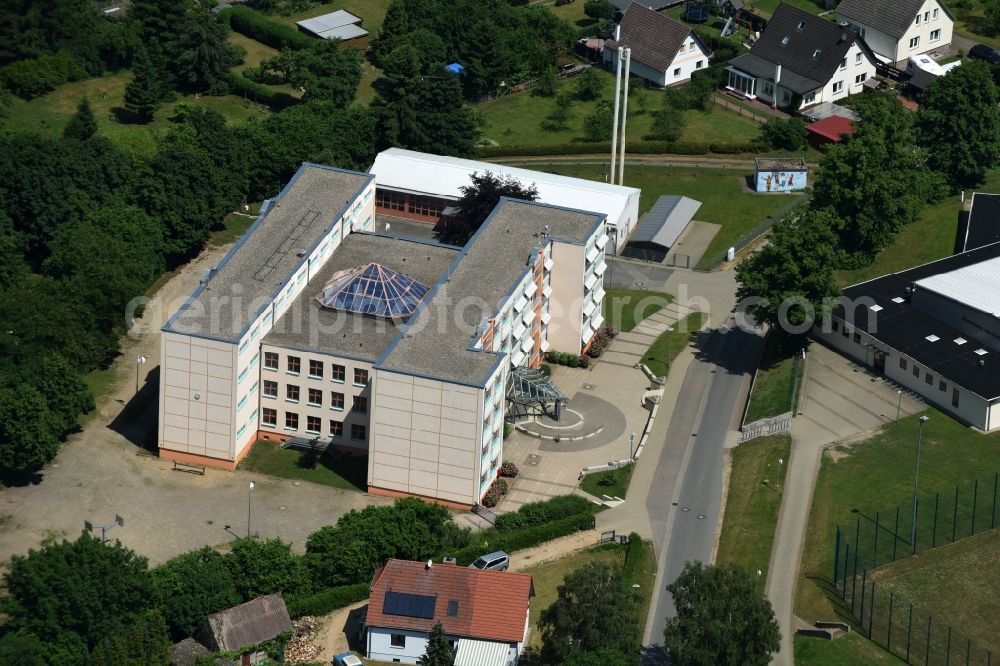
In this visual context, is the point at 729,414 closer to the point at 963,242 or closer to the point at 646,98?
the point at 963,242

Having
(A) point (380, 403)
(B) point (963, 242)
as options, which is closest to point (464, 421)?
(A) point (380, 403)

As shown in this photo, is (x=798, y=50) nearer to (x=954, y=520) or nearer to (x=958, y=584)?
(x=954, y=520)

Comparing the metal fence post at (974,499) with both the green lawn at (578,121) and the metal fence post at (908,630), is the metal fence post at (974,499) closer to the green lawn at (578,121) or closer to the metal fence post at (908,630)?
the metal fence post at (908,630)

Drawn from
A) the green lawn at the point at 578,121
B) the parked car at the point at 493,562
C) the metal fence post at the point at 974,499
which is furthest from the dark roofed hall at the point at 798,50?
the parked car at the point at 493,562

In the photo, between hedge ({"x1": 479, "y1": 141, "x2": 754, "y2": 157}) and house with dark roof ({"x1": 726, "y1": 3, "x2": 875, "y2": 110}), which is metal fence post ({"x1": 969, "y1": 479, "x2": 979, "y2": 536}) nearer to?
hedge ({"x1": 479, "y1": 141, "x2": 754, "y2": 157})

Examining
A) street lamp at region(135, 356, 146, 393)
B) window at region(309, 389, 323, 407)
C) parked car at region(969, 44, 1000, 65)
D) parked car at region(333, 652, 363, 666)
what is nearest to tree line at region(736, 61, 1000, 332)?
parked car at region(969, 44, 1000, 65)

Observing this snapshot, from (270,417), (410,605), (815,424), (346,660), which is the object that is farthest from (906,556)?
(270,417)
